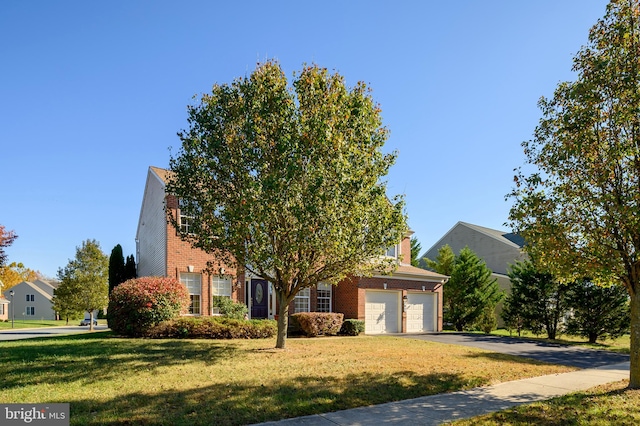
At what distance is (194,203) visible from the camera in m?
13.1

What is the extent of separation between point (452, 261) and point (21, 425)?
2941cm

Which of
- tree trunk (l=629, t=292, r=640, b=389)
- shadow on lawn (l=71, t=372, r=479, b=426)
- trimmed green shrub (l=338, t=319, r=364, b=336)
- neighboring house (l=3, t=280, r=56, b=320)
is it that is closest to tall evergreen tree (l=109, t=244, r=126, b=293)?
trimmed green shrub (l=338, t=319, r=364, b=336)

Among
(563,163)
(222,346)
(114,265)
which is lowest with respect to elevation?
(222,346)

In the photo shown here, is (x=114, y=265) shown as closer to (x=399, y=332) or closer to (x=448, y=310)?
(x=399, y=332)

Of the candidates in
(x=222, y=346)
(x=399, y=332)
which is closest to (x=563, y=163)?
(x=222, y=346)

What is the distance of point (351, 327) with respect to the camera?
2047 cm

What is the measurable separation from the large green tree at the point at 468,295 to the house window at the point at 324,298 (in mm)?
9965

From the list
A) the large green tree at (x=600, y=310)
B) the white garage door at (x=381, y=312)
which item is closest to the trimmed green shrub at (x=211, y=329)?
the white garage door at (x=381, y=312)

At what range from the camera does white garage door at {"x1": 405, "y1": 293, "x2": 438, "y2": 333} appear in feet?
78.5

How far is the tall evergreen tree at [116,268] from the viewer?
2325 centimetres

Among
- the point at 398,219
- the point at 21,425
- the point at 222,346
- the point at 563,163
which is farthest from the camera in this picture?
the point at 222,346

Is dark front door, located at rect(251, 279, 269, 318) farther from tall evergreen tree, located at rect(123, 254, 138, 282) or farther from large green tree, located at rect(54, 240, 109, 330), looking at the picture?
large green tree, located at rect(54, 240, 109, 330)

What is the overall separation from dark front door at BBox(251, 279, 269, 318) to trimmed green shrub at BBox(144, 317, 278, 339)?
147 inches

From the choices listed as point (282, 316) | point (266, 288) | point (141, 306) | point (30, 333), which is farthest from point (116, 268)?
point (282, 316)
